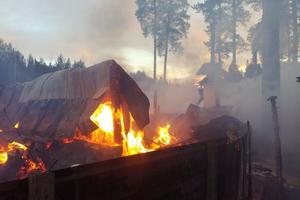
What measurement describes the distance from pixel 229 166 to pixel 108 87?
17.4 ft

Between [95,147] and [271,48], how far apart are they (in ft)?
60.5

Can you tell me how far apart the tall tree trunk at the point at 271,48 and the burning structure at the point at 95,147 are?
1134 centimetres

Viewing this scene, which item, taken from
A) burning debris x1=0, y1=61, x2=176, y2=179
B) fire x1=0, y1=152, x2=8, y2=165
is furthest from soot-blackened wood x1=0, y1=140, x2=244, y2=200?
fire x1=0, y1=152, x2=8, y2=165

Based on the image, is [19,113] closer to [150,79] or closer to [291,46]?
[150,79]

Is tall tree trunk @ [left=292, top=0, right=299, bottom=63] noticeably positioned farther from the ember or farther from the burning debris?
the ember

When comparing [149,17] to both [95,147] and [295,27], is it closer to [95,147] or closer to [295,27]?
[295,27]

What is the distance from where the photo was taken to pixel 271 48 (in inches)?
902

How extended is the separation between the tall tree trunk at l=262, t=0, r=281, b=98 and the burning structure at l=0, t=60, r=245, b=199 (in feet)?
37.2

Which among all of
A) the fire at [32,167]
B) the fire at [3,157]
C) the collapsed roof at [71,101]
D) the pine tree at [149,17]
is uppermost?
the pine tree at [149,17]

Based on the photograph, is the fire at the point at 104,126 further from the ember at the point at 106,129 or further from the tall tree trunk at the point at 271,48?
the tall tree trunk at the point at 271,48

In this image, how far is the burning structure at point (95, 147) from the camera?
10.0 ft

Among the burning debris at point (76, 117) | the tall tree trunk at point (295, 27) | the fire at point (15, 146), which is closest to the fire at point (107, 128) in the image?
the burning debris at point (76, 117)

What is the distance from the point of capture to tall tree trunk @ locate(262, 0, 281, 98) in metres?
22.5

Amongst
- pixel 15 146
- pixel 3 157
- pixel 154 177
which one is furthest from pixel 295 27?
pixel 154 177
